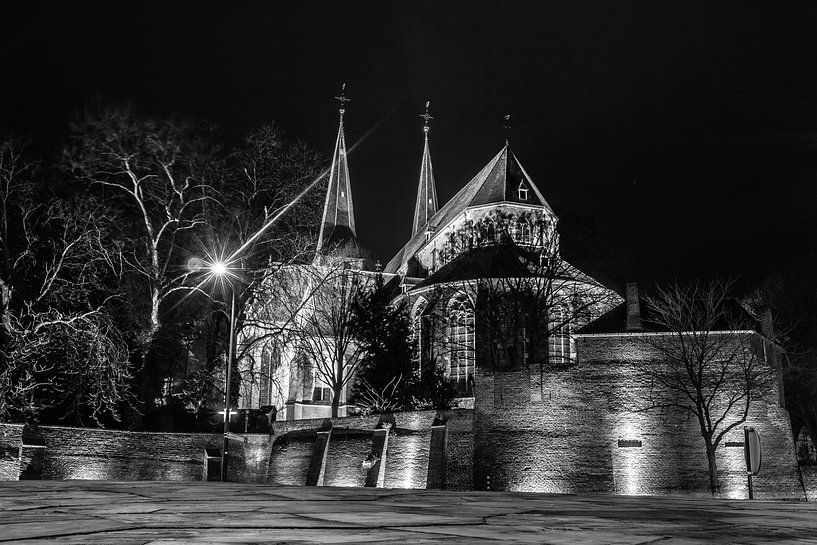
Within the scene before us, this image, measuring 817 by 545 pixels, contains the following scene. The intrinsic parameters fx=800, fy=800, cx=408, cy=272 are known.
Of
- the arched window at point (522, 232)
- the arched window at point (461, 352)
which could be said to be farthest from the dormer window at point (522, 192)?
the arched window at point (461, 352)

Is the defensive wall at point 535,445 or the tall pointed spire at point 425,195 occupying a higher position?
the tall pointed spire at point 425,195

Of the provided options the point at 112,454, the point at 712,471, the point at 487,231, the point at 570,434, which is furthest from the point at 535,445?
the point at 487,231

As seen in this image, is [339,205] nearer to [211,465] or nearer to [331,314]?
[331,314]

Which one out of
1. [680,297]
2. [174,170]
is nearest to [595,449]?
[680,297]

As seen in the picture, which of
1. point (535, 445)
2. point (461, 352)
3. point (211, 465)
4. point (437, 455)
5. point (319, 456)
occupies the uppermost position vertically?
point (461, 352)

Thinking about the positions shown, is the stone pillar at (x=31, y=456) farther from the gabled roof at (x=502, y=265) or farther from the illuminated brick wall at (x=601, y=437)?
the gabled roof at (x=502, y=265)

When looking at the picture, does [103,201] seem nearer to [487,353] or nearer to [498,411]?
[498,411]

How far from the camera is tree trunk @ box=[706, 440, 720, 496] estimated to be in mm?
25719

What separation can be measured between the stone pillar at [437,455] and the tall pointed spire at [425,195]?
40.4 meters

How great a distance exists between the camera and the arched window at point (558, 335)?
34766 millimetres

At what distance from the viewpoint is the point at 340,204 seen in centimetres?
6034

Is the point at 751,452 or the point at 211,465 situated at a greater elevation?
Answer: the point at 751,452

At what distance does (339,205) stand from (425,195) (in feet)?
32.9

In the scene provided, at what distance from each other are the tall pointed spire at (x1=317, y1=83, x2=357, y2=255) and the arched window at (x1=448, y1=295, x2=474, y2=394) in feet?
59.2
